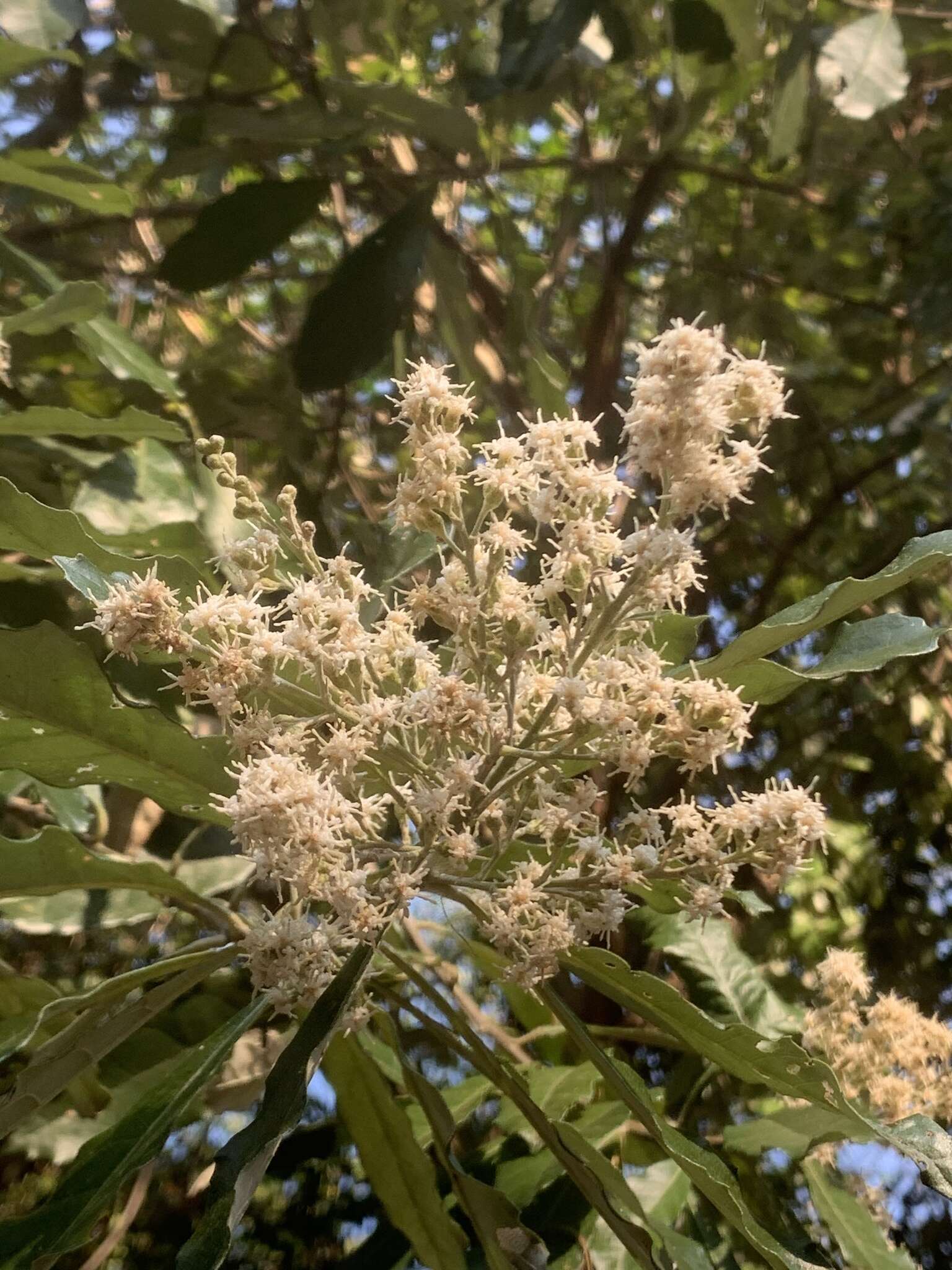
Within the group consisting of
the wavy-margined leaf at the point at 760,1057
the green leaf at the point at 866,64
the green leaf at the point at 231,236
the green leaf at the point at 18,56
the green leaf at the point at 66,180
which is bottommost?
the wavy-margined leaf at the point at 760,1057

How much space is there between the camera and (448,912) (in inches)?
38.7

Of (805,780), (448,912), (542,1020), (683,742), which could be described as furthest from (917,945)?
(683,742)

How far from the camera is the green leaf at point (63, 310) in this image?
1.19 m

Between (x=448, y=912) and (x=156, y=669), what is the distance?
37 centimetres

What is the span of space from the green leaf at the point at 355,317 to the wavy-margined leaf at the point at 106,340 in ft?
0.64

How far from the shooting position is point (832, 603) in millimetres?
771

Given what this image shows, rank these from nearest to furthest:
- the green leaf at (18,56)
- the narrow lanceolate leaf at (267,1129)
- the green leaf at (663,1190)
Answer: the narrow lanceolate leaf at (267,1129)
the green leaf at (663,1190)
the green leaf at (18,56)

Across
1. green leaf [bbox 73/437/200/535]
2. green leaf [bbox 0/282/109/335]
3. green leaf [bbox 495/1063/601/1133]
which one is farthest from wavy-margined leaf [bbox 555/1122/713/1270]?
green leaf [bbox 0/282/109/335]

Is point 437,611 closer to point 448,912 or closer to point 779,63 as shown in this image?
point 448,912

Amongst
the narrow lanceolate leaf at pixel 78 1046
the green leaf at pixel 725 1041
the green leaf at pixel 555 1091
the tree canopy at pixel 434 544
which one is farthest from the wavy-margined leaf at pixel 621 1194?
the narrow lanceolate leaf at pixel 78 1046

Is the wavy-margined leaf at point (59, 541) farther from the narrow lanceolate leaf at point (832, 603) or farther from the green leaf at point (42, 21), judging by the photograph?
the green leaf at point (42, 21)

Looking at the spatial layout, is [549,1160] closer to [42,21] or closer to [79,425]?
[79,425]

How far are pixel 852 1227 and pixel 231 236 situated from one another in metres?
1.49

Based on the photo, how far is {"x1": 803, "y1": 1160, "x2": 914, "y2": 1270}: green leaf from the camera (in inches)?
45.9
